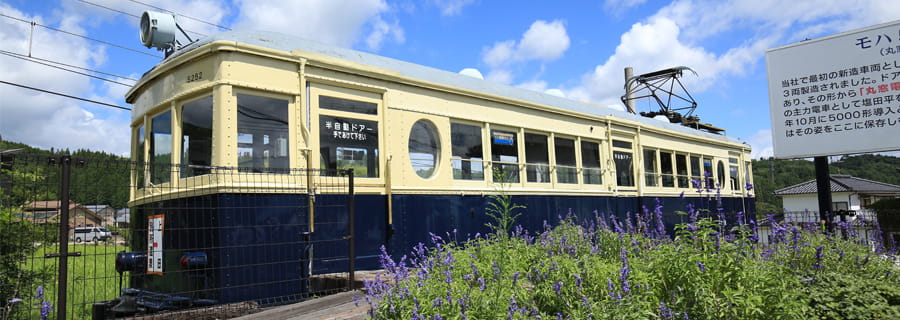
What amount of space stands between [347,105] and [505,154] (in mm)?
2535

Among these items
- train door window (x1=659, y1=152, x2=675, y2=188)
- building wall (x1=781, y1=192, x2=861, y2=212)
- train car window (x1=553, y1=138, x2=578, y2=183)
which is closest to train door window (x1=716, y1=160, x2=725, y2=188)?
train door window (x1=659, y1=152, x2=675, y2=188)

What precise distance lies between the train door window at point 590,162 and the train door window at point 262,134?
197 inches

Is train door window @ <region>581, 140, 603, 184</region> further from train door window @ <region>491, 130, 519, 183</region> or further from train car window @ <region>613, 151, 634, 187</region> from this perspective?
train door window @ <region>491, 130, 519, 183</region>

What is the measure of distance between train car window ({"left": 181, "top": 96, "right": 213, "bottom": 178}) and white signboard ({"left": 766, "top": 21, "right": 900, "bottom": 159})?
8.03m

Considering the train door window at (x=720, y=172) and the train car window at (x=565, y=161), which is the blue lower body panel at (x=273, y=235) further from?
the train door window at (x=720, y=172)

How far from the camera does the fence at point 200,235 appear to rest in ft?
15.4

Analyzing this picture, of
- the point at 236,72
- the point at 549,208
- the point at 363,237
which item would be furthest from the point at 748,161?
the point at 236,72

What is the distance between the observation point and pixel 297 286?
17.5ft

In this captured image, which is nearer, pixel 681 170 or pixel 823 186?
pixel 823 186

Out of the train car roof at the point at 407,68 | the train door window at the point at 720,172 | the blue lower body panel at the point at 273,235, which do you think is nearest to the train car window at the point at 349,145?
the blue lower body panel at the point at 273,235

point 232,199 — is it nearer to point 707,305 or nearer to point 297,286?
point 297,286

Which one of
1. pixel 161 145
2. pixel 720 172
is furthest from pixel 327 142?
pixel 720 172

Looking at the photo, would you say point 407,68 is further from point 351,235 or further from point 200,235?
point 200,235

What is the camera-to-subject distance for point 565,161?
8.48 meters
